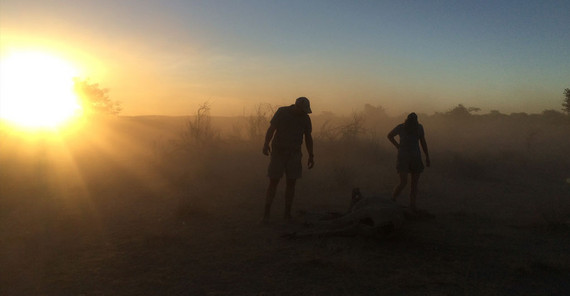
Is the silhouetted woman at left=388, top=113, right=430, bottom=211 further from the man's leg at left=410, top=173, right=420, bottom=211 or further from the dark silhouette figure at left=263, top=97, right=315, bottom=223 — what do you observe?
the dark silhouette figure at left=263, top=97, right=315, bottom=223

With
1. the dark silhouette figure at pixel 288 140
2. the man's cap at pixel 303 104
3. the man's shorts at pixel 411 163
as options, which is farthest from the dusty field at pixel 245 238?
the man's cap at pixel 303 104

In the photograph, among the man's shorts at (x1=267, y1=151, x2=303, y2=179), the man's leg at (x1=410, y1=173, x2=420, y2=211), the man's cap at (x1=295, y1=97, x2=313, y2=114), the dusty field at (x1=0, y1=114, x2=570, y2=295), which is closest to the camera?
the dusty field at (x1=0, y1=114, x2=570, y2=295)

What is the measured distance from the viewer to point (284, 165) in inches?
268

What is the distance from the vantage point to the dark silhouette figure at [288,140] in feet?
21.8

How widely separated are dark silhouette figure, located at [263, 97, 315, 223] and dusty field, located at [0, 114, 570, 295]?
2.35 feet

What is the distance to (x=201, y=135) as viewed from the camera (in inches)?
604

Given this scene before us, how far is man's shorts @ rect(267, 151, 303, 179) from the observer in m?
6.77

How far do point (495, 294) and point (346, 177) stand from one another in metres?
6.21

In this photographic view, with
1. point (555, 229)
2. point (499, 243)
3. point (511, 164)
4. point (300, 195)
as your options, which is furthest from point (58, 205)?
point (511, 164)

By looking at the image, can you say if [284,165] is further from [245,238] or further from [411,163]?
[411,163]

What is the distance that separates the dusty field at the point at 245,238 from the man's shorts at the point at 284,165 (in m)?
0.76

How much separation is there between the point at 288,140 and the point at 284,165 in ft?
1.29

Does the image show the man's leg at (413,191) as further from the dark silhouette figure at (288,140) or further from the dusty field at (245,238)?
the dark silhouette figure at (288,140)

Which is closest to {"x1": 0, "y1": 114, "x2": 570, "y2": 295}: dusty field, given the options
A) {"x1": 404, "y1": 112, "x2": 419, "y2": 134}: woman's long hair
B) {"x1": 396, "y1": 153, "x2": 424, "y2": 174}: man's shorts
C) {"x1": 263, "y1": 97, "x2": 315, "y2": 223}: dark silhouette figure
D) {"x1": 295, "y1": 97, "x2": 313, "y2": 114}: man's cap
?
{"x1": 263, "y1": 97, "x2": 315, "y2": 223}: dark silhouette figure
